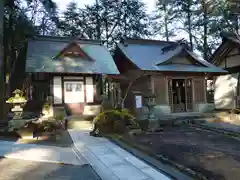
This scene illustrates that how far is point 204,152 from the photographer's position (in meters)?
6.04

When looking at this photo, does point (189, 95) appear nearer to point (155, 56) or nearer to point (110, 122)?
point (155, 56)

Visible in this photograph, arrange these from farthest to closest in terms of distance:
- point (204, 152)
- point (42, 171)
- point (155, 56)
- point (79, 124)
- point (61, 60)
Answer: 1. point (155, 56)
2. point (61, 60)
3. point (79, 124)
4. point (204, 152)
5. point (42, 171)

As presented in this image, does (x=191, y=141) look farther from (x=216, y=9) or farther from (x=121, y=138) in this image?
(x=216, y=9)

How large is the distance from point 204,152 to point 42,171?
4.11 metres

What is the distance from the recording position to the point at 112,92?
1706 cm

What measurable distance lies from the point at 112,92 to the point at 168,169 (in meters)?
12.4

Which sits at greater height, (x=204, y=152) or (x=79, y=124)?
(x=79, y=124)

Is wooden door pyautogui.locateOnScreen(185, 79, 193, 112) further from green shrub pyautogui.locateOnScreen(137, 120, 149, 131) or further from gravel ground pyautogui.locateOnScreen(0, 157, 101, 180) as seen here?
gravel ground pyautogui.locateOnScreen(0, 157, 101, 180)

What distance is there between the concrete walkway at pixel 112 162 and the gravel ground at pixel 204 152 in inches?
32.5

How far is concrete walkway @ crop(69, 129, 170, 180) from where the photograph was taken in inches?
181

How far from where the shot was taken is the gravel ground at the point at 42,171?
15.0ft

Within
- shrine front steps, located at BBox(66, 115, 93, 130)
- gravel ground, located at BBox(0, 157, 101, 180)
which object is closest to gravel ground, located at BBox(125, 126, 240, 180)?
gravel ground, located at BBox(0, 157, 101, 180)

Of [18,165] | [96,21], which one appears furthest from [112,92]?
[96,21]

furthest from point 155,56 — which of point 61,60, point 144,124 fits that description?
point 144,124
